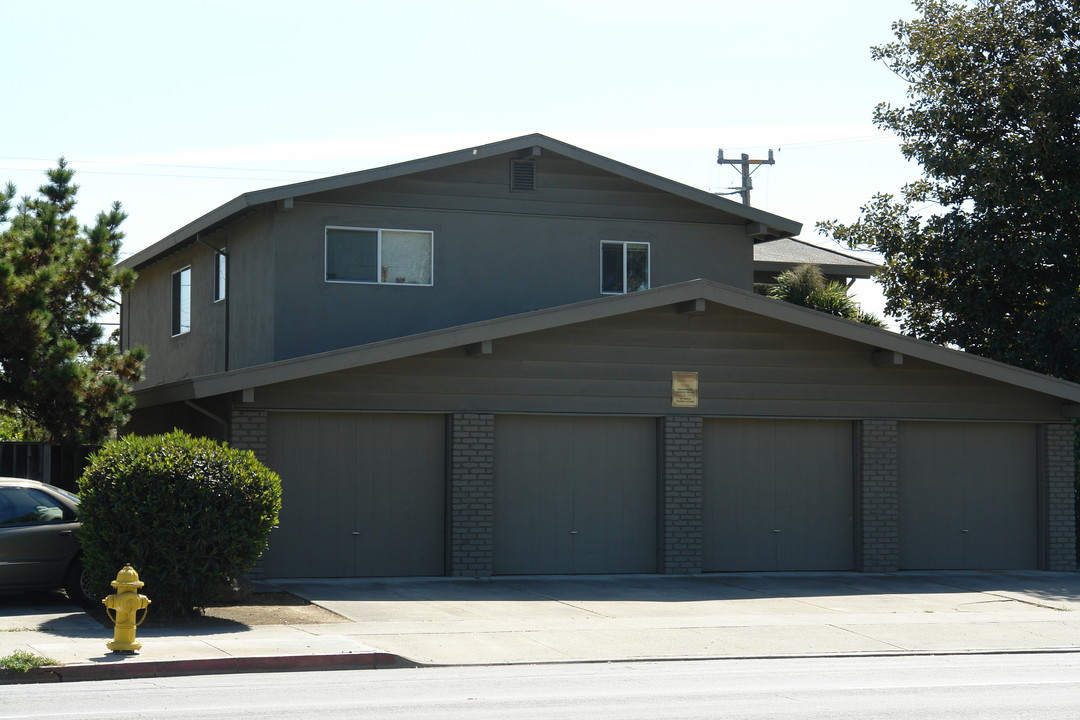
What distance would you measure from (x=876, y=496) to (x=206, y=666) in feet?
39.1

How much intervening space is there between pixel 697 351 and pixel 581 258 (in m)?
3.66

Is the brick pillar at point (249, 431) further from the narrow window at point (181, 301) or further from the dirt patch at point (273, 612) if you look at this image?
the narrow window at point (181, 301)

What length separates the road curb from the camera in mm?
10758

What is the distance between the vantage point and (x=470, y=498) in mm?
18219

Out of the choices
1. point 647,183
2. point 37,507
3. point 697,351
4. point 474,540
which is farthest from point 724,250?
point 37,507

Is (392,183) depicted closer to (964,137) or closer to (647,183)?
(647,183)

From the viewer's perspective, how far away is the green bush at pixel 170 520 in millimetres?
13523

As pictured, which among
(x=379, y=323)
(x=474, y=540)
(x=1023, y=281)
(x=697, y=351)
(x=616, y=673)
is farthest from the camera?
(x=1023, y=281)

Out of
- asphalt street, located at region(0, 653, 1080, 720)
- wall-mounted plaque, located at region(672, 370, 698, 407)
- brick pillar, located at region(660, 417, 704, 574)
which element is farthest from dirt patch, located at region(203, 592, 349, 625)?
wall-mounted plaque, located at region(672, 370, 698, 407)

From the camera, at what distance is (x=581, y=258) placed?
2230cm

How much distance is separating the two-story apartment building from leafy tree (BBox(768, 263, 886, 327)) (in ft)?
5.37

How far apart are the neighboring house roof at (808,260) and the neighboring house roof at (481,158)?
384 cm

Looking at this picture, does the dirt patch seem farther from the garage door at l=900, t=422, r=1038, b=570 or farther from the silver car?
the garage door at l=900, t=422, r=1038, b=570

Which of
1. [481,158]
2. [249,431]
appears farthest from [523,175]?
[249,431]
